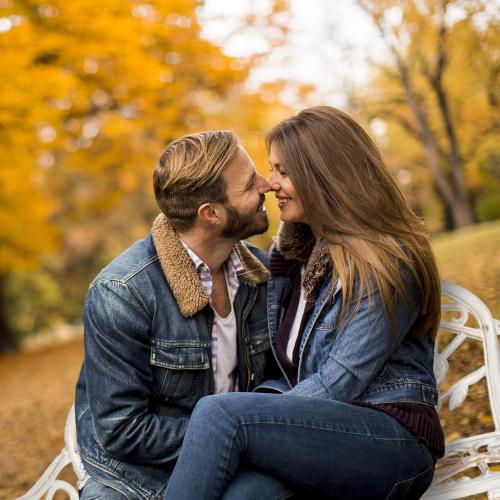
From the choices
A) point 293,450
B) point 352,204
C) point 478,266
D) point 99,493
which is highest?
point 352,204

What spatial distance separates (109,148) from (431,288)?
26.0ft

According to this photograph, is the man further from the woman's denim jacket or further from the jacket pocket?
the woman's denim jacket

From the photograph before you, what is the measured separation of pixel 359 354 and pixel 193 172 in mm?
986

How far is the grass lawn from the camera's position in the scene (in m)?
4.93

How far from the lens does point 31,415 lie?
6.50 metres

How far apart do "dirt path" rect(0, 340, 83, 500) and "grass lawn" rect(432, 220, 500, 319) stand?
3208mm

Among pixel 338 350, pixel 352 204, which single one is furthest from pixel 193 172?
pixel 338 350

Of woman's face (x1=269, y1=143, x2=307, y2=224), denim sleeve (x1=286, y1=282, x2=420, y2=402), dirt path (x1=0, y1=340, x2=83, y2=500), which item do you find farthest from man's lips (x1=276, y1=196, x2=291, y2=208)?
dirt path (x1=0, y1=340, x2=83, y2=500)

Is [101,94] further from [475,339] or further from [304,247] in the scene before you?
[475,339]

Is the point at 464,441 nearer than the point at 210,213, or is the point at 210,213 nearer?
the point at 464,441

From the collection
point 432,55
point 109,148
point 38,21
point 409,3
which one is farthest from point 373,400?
point 432,55

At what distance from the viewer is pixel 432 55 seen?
1316 cm

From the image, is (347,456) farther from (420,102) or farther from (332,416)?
(420,102)

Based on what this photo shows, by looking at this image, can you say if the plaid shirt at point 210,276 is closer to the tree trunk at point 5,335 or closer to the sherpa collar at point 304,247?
the sherpa collar at point 304,247
